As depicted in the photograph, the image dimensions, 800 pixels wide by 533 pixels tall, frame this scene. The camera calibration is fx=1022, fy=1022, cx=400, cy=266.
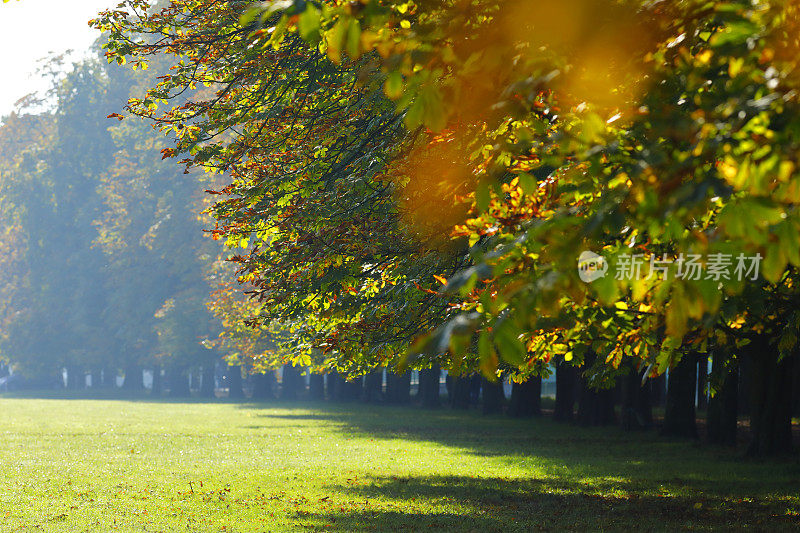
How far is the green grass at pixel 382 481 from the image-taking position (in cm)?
1419

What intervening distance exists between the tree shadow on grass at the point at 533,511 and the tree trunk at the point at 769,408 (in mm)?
5339

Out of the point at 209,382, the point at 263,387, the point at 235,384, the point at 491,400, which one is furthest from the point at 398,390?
the point at 209,382

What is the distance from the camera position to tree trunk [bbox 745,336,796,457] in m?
21.2

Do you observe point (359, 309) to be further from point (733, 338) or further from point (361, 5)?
point (361, 5)

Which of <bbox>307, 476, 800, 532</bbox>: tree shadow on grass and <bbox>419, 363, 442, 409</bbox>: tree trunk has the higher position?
<bbox>307, 476, 800, 532</bbox>: tree shadow on grass

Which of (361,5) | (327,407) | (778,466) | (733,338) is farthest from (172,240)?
(361,5)

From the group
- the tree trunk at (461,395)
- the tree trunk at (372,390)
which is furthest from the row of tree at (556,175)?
the tree trunk at (372,390)

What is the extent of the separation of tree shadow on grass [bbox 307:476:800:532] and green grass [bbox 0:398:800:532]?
3cm

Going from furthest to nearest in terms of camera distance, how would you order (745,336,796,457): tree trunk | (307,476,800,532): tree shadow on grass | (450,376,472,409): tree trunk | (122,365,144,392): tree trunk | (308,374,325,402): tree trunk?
(122,365,144,392): tree trunk < (308,374,325,402): tree trunk < (450,376,472,409): tree trunk < (745,336,796,457): tree trunk < (307,476,800,532): tree shadow on grass

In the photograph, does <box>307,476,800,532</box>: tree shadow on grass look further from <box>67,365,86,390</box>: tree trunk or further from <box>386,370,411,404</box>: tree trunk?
<box>67,365,86,390</box>: tree trunk

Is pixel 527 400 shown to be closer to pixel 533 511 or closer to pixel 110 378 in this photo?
pixel 533 511

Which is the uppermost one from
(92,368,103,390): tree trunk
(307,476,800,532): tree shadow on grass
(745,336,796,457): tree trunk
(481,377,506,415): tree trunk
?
(745,336,796,457): tree trunk

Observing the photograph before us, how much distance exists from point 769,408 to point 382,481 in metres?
8.70

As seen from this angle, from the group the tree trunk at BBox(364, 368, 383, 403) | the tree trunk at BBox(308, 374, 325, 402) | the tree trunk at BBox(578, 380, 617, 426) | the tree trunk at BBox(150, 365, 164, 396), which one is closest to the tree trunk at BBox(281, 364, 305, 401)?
the tree trunk at BBox(308, 374, 325, 402)
